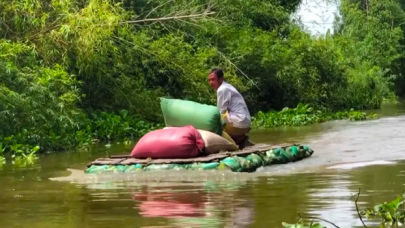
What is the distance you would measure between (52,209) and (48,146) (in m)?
7.31

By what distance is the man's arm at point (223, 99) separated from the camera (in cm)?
1018

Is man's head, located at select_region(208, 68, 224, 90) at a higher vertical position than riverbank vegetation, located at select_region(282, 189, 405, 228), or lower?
higher

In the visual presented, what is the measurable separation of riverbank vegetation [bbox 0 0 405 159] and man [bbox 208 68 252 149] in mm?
3871

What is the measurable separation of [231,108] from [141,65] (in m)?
9.21

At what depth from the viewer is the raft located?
8.72 m

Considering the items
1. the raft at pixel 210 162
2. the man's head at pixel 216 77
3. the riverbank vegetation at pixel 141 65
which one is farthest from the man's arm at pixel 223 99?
the riverbank vegetation at pixel 141 65

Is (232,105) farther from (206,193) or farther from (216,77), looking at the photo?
(206,193)

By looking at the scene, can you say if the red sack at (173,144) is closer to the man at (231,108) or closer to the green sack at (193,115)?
the green sack at (193,115)

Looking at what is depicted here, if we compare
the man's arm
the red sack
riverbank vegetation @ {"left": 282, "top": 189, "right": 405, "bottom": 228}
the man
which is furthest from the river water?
the man's arm

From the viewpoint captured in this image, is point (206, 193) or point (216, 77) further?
point (216, 77)

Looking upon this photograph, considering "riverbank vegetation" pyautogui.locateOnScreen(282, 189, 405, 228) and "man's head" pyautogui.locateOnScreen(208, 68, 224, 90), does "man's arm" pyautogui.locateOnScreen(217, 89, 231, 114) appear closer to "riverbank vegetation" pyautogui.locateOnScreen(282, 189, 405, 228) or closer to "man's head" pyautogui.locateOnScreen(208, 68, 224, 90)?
"man's head" pyautogui.locateOnScreen(208, 68, 224, 90)

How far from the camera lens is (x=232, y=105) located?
1034 centimetres

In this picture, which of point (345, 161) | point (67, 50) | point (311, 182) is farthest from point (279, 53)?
point (311, 182)

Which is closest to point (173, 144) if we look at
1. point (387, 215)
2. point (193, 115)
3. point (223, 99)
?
point (193, 115)
